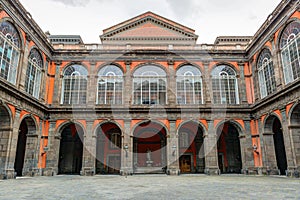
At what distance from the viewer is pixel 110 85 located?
859 inches

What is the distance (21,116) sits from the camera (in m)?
16.8

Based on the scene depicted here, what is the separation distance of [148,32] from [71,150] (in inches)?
614

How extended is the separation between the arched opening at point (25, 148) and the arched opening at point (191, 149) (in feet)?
43.5

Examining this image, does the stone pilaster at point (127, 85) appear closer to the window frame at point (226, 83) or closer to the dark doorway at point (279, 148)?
the window frame at point (226, 83)

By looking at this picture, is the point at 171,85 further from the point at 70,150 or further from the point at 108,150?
the point at 70,150

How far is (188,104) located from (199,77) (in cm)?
312

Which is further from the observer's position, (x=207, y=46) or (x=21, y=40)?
(x=207, y=46)

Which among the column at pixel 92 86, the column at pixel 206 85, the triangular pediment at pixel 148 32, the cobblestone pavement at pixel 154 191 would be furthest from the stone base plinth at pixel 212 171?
the triangular pediment at pixel 148 32

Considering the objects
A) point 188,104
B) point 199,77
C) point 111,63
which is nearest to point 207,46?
point 199,77

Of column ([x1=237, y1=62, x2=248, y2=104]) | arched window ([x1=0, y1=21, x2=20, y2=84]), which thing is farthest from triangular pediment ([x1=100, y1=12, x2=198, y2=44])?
arched window ([x1=0, y1=21, x2=20, y2=84])

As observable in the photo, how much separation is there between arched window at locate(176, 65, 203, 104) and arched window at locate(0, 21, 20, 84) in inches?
523

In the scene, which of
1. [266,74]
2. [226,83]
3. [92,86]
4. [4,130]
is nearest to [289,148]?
[266,74]

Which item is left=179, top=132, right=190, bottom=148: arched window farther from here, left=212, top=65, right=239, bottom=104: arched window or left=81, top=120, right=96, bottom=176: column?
left=81, top=120, right=96, bottom=176: column

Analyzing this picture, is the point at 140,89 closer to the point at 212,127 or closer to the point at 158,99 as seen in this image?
the point at 158,99
